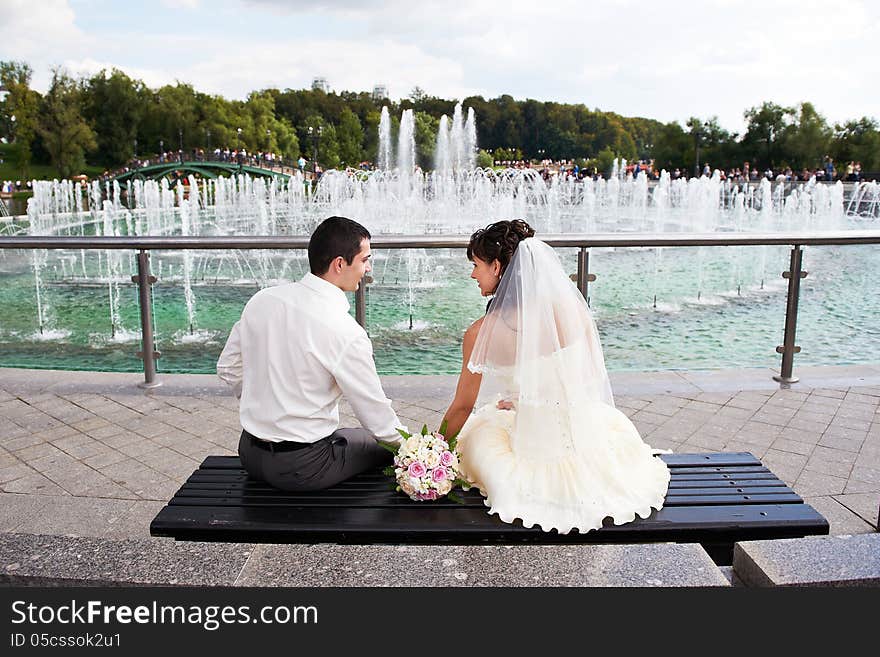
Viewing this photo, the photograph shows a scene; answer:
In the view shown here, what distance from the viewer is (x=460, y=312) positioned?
10516mm


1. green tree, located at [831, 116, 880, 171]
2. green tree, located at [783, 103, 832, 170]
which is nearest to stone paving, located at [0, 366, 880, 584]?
green tree, located at [831, 116, 880, 171]

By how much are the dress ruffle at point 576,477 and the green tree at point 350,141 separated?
93683 millimetres

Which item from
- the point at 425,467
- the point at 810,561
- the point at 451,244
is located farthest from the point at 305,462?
the point at 451,244

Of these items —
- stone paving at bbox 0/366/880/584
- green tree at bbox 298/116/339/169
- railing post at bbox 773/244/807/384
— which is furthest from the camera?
green tree at bbox 298/116/339/169

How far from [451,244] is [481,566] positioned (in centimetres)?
309

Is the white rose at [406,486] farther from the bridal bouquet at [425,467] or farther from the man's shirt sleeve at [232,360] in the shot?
the man's shirt sleeve at [232,360]

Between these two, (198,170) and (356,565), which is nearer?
(356,565)

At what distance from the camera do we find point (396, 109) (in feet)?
364

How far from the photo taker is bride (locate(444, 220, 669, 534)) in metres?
2.76

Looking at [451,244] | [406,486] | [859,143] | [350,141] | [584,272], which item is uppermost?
[350,141]

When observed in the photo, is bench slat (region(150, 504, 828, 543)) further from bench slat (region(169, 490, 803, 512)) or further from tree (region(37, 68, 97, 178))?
tree (region(37, 68, 97, 178))

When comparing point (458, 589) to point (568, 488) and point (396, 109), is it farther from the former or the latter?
point (396, 109)

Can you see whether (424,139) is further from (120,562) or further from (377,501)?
(120,562)

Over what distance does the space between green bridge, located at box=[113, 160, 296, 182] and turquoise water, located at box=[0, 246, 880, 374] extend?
5645 centimetres
